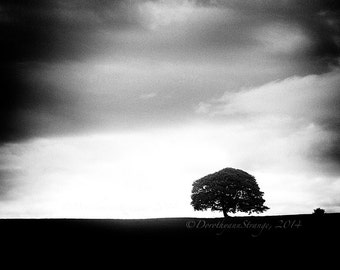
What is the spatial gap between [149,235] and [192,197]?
33845 mm

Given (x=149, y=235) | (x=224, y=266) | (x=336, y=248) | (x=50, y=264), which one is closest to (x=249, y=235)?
(x=224, y=266)

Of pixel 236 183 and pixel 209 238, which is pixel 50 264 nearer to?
pixel 209 238

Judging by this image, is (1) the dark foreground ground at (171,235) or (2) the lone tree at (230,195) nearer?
(1) the dark foreground ground at (171,235)

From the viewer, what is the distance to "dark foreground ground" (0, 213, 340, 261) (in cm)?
771

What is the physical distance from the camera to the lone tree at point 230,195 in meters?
39.2

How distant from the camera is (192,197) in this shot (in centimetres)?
4125

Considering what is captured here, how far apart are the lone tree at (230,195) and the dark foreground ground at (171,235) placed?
3142 centimetres

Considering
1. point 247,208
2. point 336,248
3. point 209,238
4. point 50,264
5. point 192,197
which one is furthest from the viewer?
point 192,197

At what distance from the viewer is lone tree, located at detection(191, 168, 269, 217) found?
39156mm

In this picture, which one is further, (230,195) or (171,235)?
(230,195)

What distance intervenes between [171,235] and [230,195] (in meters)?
32.8

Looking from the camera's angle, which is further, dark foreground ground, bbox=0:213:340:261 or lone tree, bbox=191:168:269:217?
lone tree, bbox=191:168:269:217

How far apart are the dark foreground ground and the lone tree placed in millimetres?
31420

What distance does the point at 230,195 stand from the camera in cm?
3950
